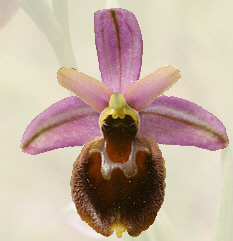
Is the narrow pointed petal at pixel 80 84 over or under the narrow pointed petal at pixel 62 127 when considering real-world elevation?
over

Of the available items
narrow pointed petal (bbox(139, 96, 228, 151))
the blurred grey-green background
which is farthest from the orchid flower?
the blurred grey-green background

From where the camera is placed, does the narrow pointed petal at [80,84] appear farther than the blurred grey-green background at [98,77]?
No

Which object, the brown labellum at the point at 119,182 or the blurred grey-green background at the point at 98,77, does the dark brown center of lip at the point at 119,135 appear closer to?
the brown labellum at the point at 119,182

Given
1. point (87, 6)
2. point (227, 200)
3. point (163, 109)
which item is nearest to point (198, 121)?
point (163, 109)

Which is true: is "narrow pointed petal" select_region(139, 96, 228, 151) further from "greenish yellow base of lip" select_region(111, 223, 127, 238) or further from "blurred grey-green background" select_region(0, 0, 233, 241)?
"blurred grey-green background" select_region(0, 0, 233, 241)

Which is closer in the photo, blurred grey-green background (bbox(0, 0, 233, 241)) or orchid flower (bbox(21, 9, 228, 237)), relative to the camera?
orchid flower (bbox(21, 9, 228, 237))

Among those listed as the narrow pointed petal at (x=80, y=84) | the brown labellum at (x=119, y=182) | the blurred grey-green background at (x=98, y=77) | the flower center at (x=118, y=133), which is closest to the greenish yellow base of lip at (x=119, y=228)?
the brown labellum at (x=119, y=182)

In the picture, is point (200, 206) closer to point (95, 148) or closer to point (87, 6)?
point (87, 6)

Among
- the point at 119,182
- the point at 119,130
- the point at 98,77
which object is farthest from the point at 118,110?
the point at 98,77
